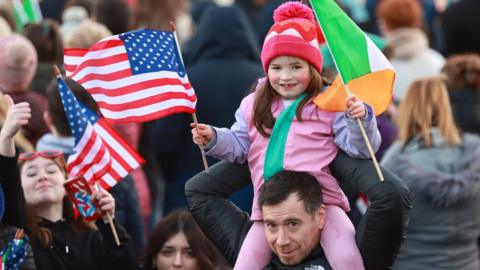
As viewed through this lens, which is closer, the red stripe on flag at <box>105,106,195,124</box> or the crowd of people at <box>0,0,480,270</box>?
the crowd of people at <box>0,0,480,270</box>

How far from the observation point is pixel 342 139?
6.70 meters

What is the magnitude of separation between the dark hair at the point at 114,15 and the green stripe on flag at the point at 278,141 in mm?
5261

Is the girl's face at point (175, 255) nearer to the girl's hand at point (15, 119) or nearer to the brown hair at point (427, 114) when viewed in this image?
the girl's hand at point (15, 119)

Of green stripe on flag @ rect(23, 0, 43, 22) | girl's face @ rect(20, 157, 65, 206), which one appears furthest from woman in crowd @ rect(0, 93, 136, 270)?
green stripe on flag @ rect(23, 0, 43, 22)

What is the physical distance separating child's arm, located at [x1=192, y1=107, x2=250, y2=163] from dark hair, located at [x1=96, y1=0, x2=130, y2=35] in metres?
5.01

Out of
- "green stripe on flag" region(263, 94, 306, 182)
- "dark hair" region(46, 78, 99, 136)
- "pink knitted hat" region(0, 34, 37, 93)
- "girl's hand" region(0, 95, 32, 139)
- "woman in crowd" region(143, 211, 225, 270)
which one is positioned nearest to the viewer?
"green stripe on flag" region(263, 94, 306, 182)

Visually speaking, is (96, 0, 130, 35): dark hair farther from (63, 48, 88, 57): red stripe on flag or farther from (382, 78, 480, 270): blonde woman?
(63, 48, 88, 57): red stripe on flag

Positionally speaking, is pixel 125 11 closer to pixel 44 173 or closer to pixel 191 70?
pixel 191 70

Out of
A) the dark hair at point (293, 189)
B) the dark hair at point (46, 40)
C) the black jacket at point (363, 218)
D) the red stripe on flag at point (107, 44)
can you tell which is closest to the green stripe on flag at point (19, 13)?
the dark hair at point (46, 40)

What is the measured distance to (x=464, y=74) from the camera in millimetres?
10469

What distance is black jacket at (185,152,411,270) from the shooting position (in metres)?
6.45

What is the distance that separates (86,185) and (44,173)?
357 mm

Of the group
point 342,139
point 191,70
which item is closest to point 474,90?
point 191,70

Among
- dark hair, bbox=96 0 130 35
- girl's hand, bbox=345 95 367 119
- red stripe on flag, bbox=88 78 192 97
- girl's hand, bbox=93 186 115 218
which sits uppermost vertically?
dark hair, bbox=96 0 130 35
